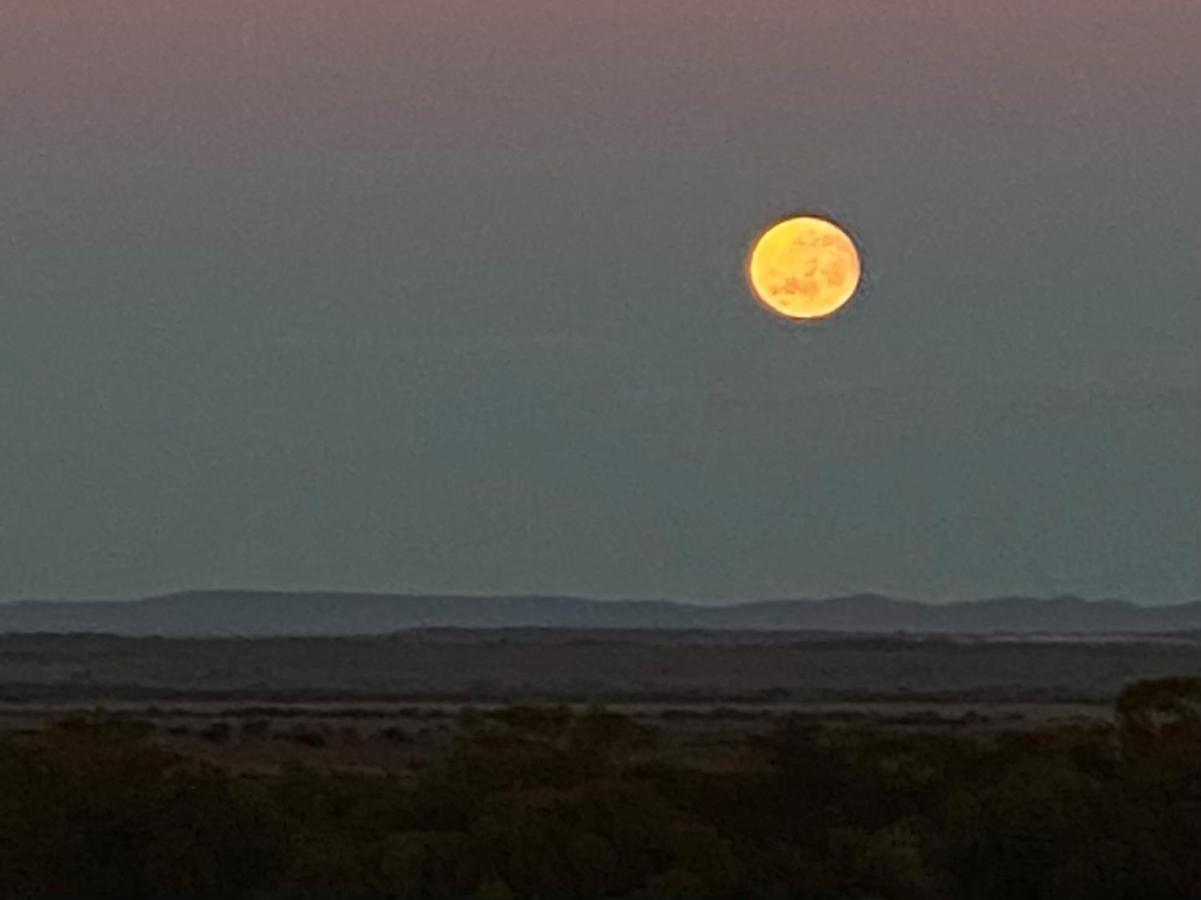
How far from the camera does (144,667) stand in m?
146

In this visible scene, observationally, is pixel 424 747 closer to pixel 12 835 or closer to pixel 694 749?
pixel 694 749

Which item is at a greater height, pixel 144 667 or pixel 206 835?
pixel 144 667

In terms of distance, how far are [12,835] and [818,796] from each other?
9.19m

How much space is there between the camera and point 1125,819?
30.0m

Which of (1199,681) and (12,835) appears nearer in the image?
(12,835)

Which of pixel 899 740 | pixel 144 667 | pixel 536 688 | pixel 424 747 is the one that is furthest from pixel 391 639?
pixel 899 740

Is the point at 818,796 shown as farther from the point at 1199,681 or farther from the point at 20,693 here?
the point at 20,693

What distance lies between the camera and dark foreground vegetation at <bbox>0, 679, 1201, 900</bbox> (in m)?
27.9

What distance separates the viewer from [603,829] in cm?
2875

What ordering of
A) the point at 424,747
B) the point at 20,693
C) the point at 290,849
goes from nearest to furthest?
the point at 290,849
the point at 424,747
the point at 20,693

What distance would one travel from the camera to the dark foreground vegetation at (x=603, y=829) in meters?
27.9

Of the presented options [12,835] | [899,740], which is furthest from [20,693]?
[12,835]

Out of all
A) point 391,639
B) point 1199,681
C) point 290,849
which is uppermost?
point 391,639

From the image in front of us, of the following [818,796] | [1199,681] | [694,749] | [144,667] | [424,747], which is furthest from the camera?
[144,667]
